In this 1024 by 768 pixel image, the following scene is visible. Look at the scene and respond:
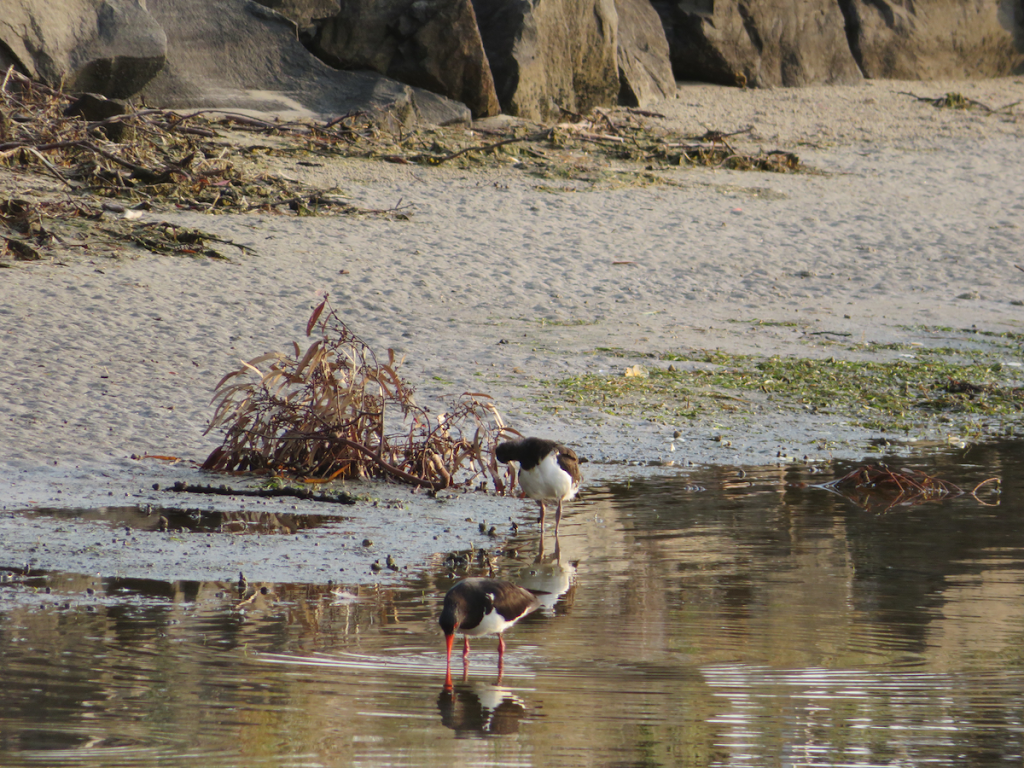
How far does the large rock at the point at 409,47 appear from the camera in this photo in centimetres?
1441

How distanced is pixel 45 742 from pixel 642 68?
1501 cm

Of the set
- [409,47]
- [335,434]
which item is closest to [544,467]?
[335,434]

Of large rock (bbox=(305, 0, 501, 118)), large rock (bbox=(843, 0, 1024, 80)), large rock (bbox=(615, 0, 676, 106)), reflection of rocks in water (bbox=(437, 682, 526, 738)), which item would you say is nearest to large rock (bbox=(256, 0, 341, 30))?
large rock (bbox=(305, 0, 501, 118))

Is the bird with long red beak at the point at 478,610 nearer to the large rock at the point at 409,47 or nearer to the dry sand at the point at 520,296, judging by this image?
the dry sand at the point at 520,296

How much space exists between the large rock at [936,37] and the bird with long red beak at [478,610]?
17870 mm

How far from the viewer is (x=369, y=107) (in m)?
13.9

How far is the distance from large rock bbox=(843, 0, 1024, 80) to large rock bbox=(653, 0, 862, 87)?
0.60 metres

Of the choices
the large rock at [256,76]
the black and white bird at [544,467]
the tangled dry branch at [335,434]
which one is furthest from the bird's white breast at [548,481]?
the large rock at [256,76]

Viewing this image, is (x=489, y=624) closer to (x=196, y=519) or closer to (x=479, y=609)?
(x=479, y=609)

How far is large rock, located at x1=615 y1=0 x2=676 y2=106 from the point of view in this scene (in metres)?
16.7

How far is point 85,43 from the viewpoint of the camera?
11867 mm

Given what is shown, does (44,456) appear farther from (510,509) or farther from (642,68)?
(642,68)

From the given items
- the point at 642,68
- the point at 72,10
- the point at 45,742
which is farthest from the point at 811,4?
the point at 45,742

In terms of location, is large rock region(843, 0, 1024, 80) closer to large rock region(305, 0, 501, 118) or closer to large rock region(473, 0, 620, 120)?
large rock region(473, 0, 620, 120)
